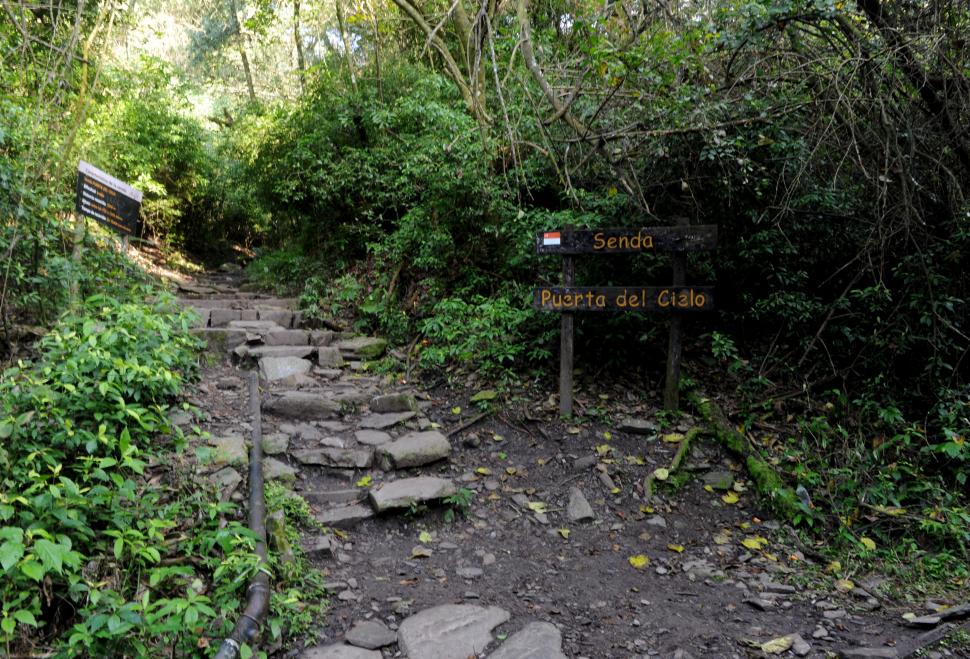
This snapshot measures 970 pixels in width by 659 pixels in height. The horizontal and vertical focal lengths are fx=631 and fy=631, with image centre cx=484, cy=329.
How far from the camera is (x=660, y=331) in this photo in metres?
6.14

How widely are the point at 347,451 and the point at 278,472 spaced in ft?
2.08

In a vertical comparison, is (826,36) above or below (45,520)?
above

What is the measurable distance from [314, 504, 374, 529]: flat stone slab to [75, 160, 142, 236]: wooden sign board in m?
4.14

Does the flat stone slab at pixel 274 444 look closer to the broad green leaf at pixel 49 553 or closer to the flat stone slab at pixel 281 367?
the flat stone slab at pixel 281 367

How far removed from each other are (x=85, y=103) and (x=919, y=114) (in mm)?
7856

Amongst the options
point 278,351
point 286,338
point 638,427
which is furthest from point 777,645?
point 286,338

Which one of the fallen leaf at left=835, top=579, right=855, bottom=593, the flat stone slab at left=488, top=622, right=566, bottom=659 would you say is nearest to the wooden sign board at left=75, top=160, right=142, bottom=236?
the flat stone slab at left=488, top=622, right=566, bottom=659

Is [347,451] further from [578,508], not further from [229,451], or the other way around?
[578,508]

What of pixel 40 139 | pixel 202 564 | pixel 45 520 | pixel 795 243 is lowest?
pixel 202 564

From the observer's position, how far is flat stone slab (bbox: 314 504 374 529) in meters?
4.11

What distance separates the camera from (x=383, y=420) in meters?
5.64

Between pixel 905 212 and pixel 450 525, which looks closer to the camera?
pixel 450 525

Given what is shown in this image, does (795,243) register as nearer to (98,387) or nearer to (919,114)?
(919,114)

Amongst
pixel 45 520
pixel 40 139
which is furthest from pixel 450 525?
pixel 40 139
